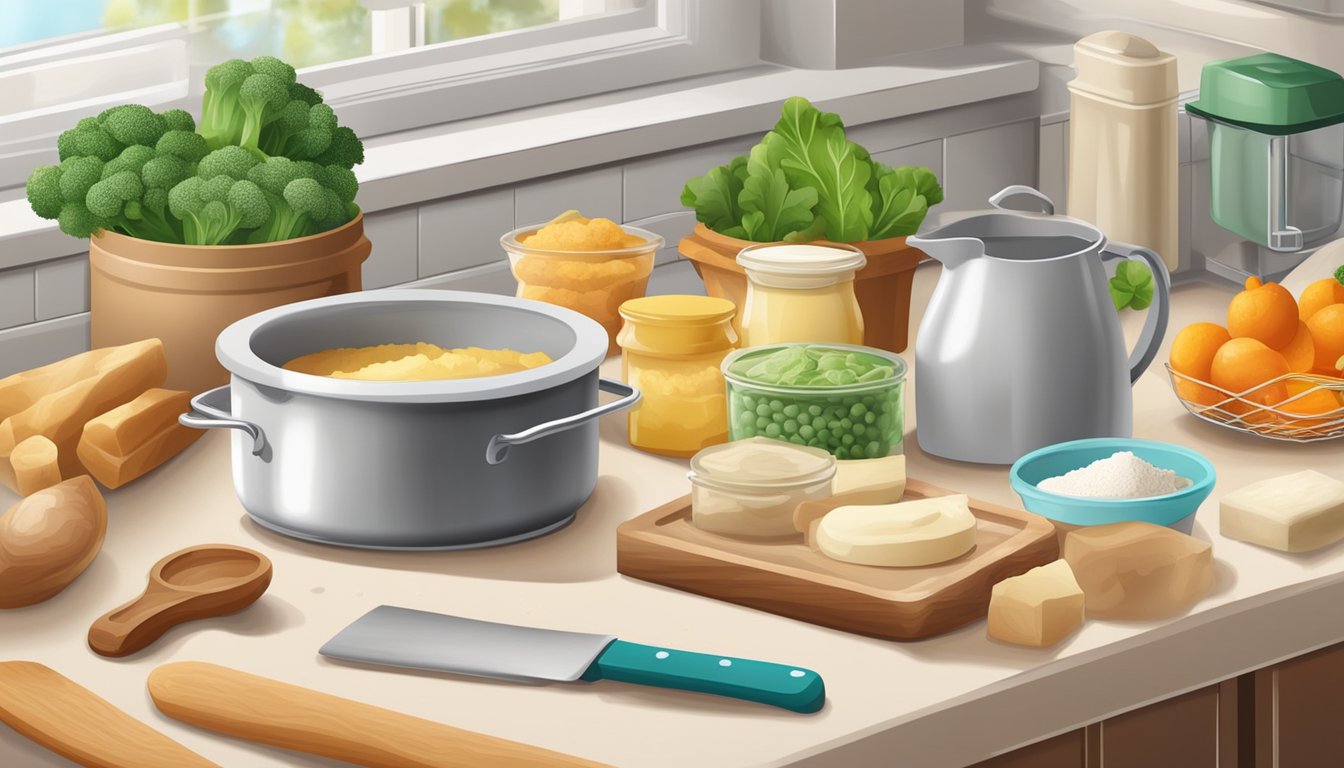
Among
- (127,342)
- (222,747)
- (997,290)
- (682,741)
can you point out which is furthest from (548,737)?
(127,342)

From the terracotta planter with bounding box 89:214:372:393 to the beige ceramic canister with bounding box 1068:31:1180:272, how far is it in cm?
84

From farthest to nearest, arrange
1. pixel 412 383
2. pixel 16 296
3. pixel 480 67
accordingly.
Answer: pixel 480 67 → pixel 16 296 → pixel 412 383

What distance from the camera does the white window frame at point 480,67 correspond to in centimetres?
212

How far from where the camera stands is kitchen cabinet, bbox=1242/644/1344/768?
134 centimetres

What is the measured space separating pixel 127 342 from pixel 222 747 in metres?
0.65

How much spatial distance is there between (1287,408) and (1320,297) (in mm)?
150

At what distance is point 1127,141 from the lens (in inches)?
80.4

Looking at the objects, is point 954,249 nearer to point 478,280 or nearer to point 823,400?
point 823,400

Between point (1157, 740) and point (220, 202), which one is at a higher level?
point (220, 202)

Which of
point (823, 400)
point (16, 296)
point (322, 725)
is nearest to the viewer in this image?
point (322, 725)

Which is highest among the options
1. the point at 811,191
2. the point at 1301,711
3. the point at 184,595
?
the point at 811,191

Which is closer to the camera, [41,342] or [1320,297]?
[1320,297]

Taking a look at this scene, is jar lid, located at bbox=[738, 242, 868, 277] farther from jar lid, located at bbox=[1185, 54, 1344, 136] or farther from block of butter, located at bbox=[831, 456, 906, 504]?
jar lid, located at bbox=[1185, 54, 1344, 136]

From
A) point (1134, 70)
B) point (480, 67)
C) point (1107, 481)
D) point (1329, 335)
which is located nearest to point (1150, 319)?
point (1329, 335)
